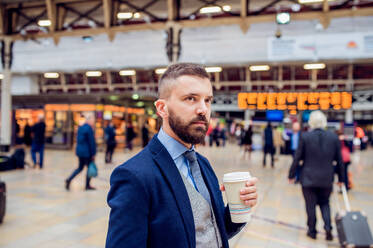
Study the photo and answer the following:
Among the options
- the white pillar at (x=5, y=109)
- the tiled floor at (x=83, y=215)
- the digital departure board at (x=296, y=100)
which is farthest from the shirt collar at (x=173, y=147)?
the white pillar at (x=5, y=109)

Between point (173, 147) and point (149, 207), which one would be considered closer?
point (149, 207)

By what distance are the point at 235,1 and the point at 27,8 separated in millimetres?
7477

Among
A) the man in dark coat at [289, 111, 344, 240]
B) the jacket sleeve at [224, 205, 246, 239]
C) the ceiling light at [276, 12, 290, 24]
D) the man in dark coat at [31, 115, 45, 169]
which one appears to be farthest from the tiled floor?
the ceiling light at [276, 12, 290, 24]

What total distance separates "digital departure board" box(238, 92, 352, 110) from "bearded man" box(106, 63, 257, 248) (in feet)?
33.1

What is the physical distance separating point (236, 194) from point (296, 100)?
1028 centimetres

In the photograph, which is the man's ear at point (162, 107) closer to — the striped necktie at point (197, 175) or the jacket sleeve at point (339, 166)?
the striped necktie at point (197, 175)

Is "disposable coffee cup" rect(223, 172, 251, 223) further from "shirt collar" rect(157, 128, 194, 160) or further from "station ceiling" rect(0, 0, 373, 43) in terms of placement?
"station ceiling" rect(0, 0, 373, 43)

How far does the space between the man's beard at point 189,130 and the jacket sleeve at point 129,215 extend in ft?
0.93

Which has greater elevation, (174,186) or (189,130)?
(189,130)

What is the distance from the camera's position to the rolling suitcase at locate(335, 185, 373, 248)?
340 centimetres

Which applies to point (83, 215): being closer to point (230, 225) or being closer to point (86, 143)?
point (86, 143)

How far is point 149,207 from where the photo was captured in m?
1.16

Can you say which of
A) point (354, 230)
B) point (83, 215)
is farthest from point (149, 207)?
point (83, 215)

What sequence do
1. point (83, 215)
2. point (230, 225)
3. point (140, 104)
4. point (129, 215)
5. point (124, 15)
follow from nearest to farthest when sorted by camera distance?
1. point (129, 215)
2. point (230, 225)
3. point (83, 215)
4. point (124, 15)
5. point (140, 104)
